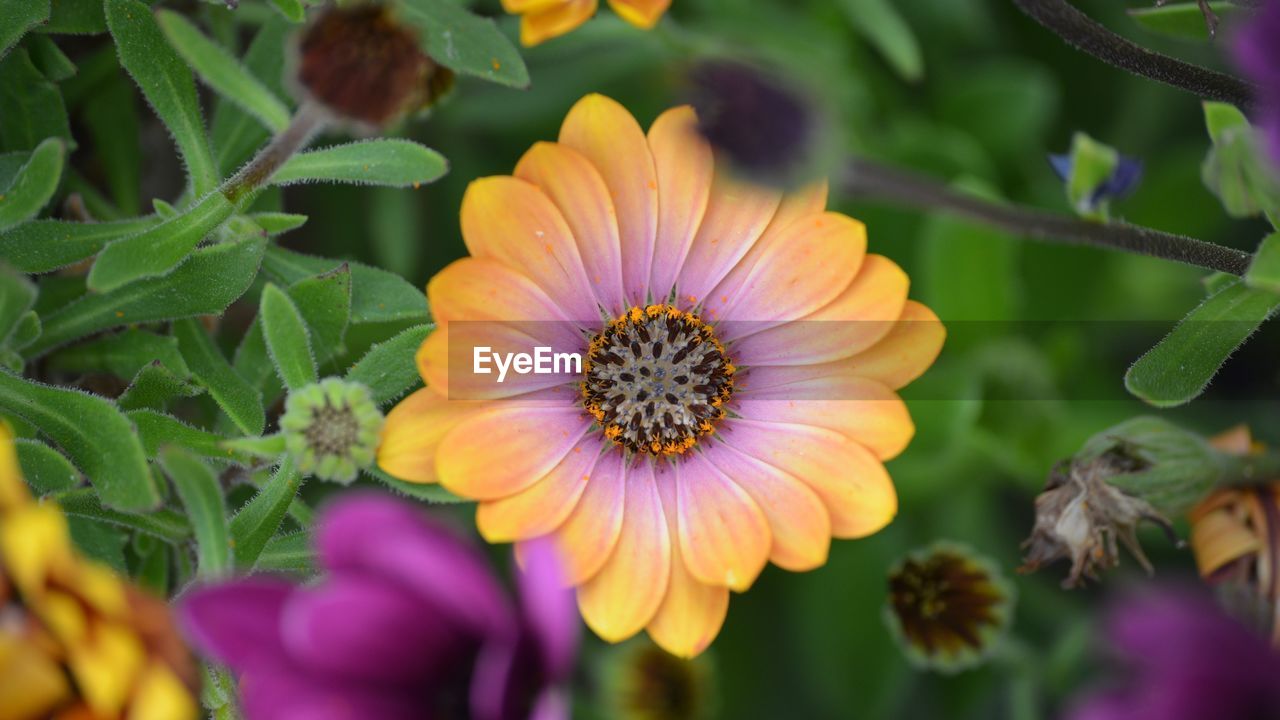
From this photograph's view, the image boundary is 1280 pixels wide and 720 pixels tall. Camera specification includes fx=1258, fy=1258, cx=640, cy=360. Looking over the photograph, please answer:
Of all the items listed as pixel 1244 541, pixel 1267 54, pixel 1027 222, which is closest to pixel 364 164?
pixel 1027 222

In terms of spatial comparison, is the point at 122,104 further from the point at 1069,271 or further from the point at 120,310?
the point at 1069,271

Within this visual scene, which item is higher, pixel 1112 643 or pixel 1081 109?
pixel 1112 643

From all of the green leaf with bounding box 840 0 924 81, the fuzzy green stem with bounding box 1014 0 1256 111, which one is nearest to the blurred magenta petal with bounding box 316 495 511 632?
the fuzzy green stem with bounding box 1014 0 1256 111

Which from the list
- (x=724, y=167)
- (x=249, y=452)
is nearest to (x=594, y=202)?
(x=724, y=167)

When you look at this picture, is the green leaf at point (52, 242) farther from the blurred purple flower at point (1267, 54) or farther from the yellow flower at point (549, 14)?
the blurred purple flower at point (1267, 54)

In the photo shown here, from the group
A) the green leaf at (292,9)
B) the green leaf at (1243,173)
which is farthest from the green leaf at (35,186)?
the green leaf at (1243,173)
